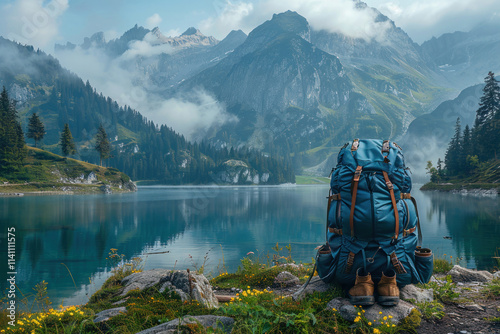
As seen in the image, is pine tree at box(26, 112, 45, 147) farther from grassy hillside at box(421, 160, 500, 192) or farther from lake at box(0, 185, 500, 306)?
grassy hillside at box(421, 160, 500, 192)

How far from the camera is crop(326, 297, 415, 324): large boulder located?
537 cm

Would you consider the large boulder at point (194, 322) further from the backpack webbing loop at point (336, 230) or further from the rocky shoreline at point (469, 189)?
the rocky shoreline at point (469, 189)

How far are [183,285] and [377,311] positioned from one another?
13.2ft

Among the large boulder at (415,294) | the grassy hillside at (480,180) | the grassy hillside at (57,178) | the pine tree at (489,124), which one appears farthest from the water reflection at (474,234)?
the grassy hillside at (57,178)

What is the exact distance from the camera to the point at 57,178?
351 feet

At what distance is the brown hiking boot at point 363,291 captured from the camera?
18.1 ft

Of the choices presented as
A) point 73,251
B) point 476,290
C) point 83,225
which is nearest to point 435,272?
point 476,290

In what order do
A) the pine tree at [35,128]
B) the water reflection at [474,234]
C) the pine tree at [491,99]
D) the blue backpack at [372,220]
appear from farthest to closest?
the pine tree at [35,128]
the pine tree at [491,99]
the water reflection at [474,234]
the blue backpack at [372,220]

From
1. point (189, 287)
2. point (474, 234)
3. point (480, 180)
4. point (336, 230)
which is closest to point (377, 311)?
point (336, 230)

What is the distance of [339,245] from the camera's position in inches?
244

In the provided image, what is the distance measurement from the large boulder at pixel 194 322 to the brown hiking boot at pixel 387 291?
101 inches

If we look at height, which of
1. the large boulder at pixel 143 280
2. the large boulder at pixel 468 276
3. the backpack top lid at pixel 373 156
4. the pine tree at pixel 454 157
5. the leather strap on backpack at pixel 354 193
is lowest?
the large boulder at pixel 468 276

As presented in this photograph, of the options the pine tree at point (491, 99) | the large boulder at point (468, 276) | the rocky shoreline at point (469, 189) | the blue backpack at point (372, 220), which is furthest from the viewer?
the pine tree at point (491, 99)

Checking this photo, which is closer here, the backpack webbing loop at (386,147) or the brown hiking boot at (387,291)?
the brown hiking boot at (387,291)
